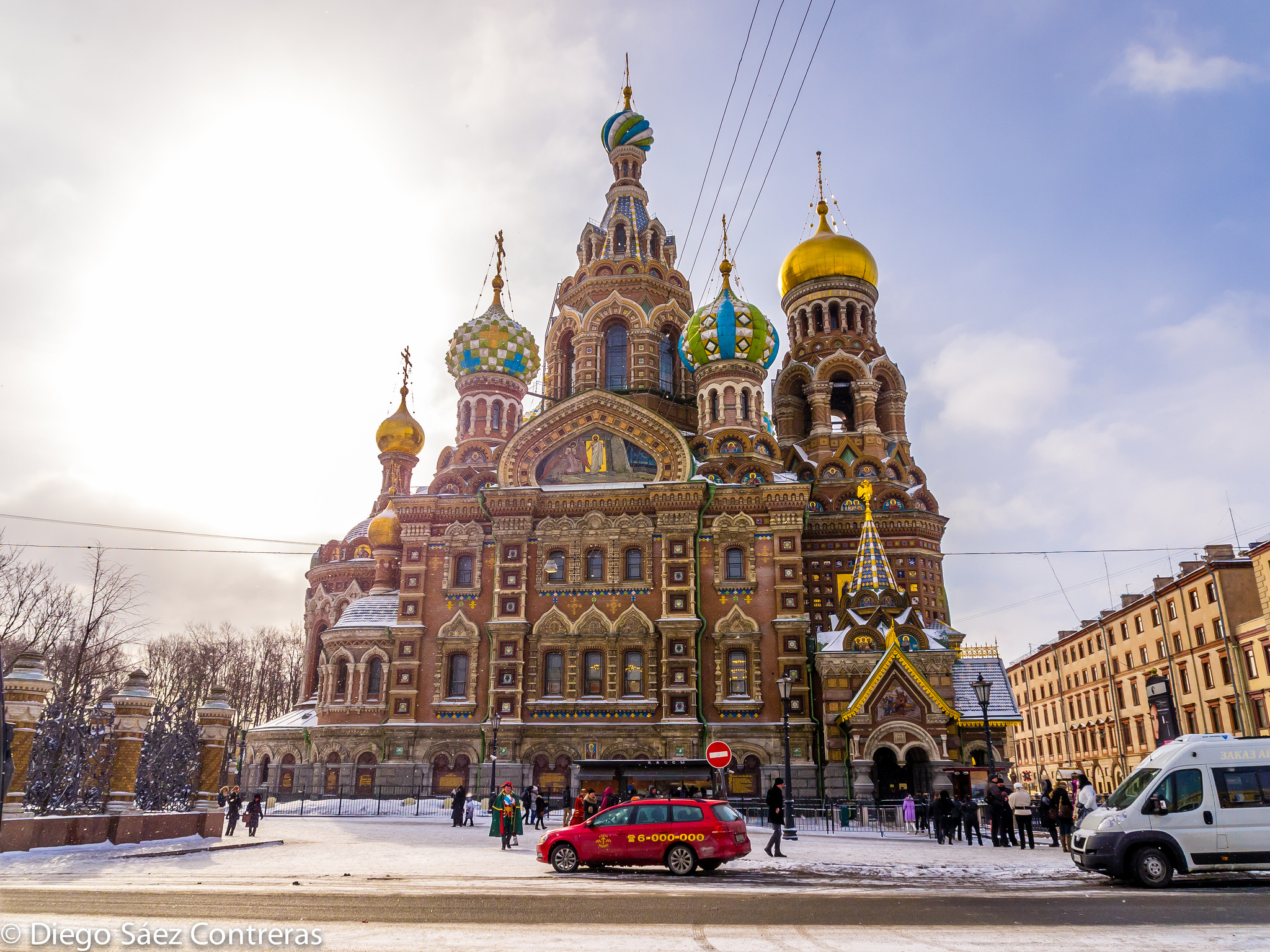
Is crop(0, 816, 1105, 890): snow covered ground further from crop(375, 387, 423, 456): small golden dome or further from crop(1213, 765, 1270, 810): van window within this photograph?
crop(375, 387, 423, 456): small golden dome

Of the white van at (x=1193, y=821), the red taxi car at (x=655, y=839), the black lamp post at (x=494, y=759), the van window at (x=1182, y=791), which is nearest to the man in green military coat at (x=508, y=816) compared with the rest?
the red taxi car at (x=655, y=839)

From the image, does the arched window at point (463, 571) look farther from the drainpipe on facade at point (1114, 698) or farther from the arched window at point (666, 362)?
the drainpipe on facade at point (1114, 698)

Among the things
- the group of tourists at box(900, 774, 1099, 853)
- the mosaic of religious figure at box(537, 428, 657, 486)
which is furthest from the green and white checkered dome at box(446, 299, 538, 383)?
the group of tourists at box(900, 774, 1099, 853)

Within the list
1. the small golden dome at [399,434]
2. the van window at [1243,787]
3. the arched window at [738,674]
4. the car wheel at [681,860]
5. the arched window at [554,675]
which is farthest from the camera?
the small golden dome at [399,434]

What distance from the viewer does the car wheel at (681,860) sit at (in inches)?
548

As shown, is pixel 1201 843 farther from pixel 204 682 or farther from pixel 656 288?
pixel 204 682

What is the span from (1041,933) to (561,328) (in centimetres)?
3932

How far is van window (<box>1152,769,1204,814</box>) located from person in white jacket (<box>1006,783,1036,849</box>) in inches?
252

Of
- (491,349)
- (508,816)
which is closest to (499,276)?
(491,349)

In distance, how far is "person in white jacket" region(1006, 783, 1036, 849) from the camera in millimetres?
18859

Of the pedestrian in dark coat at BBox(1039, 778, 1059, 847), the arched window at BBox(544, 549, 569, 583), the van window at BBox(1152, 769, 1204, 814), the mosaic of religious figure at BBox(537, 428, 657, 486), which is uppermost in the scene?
the mosaic of religious figure at BBox(537, 428, 657, 486)

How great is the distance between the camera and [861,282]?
4541cm

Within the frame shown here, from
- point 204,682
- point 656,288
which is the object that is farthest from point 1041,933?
point 204,682

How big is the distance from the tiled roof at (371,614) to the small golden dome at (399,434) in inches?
430
